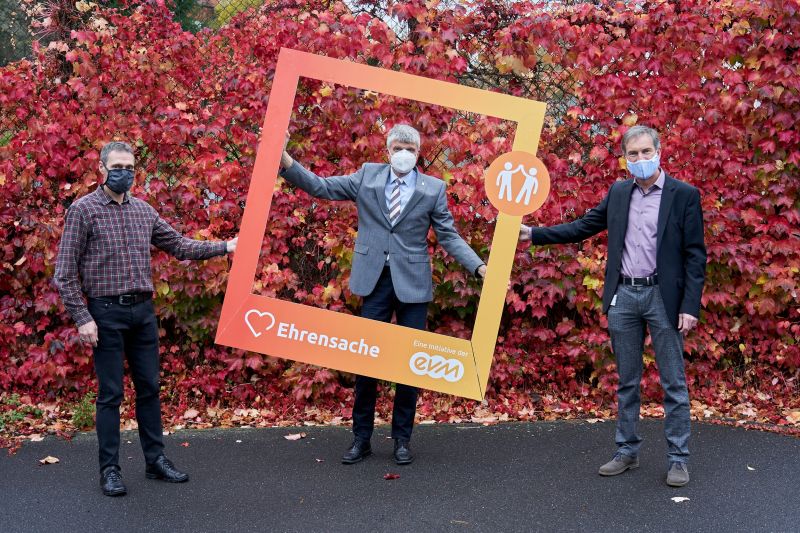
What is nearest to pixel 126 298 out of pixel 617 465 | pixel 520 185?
pixel 520 185

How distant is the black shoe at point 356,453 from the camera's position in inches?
190

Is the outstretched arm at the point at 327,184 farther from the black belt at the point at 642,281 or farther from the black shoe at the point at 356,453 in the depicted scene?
the black belt at the point at 642,281

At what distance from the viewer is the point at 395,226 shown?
4551 millimetres

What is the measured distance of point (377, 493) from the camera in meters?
4.37

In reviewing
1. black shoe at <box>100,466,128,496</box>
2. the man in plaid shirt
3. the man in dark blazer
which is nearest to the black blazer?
the man in dark blazer

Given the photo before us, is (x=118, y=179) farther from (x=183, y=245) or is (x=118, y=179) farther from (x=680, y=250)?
(x=680, y=250)

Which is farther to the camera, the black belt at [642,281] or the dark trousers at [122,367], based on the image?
the black belt at [642,281]

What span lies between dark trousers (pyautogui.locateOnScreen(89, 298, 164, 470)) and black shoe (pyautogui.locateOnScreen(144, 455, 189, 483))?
0.13 feet

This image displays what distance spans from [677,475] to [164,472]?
290 centimetres

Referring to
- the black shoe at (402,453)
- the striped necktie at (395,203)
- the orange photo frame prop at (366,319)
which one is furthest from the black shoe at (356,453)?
the striped necktie at (395,203)

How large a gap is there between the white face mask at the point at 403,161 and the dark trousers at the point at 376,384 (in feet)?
1.92

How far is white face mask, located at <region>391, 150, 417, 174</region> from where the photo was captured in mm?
4441

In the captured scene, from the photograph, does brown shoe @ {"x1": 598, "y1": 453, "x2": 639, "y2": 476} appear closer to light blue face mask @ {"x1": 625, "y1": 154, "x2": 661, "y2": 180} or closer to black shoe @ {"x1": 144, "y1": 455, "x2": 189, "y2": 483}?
light blue face mask @ {"x1": 625, "y1": 154, "x2": 661, "y2": 180}

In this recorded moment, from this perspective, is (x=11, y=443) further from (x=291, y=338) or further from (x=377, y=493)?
(x=377, y=493)
